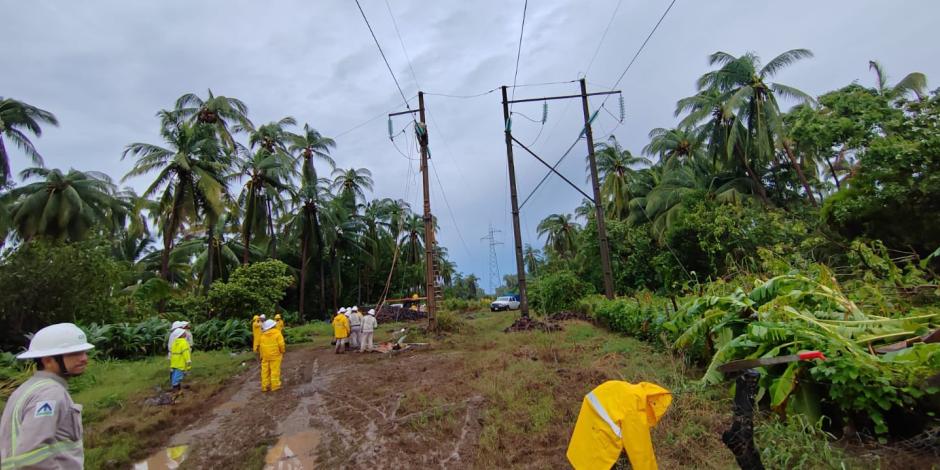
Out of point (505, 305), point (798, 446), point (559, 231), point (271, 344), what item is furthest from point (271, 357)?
point (559, 231)

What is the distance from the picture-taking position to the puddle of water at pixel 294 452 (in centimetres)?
540

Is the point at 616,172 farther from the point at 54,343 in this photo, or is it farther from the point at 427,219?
the point at 54,343

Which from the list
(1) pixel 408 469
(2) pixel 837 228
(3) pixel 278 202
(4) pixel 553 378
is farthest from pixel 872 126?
(3) pixel 278 202

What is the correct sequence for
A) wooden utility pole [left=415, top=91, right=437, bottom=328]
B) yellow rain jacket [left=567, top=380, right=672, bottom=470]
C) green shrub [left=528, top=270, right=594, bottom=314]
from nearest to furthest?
yellow rain jacket [left=567, top=380, right=672, bottom=470] → wooden utility pole [left=415, top=91, right=437, bottom=328] → green shrub [left=528, top=270, right=594, bottom=314]

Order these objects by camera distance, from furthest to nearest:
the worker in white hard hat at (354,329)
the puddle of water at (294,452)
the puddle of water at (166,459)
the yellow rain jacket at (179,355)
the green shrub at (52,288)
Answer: the worker in white hard hat at (354,329)
the green shrub at (52,288)
the yellow rain jacket at (179,355)
the puddle of water at (166,459)
the puddle of water at (294,452)

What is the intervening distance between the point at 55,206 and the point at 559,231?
4261cm

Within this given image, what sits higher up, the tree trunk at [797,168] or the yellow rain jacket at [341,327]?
the tree trunk at [797,168]

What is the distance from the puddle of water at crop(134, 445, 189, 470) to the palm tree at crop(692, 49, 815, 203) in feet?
76.2

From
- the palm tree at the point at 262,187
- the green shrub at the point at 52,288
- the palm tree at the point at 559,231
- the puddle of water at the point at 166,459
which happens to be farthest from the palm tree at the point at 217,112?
the palm tree at the point at 559,231

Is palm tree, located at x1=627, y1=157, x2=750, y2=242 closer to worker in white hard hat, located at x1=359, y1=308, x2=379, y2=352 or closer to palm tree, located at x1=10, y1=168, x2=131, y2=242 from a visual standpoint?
worker in white hard hat, located at x1=359, y1=308, x2=379, y2=352

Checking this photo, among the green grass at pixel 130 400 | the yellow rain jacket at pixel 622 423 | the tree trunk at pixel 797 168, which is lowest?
the green grass at pixel 130 400

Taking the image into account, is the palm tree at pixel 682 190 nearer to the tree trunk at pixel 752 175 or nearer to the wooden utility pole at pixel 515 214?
the tree trunk at pixel 752 175

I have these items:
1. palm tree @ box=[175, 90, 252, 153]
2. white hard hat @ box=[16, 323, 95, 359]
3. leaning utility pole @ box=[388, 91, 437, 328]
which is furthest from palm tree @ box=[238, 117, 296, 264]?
white hard hat @ box=[16, 323, 95, 359]

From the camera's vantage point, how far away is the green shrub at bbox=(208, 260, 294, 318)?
19172mm
